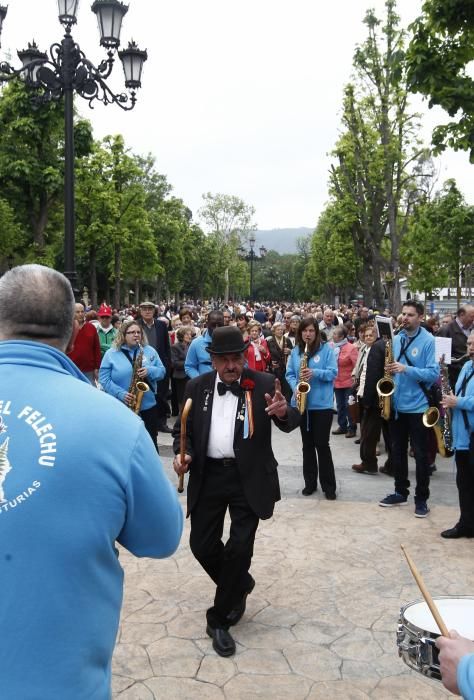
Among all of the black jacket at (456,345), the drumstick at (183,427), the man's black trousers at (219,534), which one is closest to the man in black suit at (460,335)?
the black jacket at (456,345)

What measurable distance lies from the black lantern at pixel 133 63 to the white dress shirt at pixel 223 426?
727cm

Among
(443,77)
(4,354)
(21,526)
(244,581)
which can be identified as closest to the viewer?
(21,526)

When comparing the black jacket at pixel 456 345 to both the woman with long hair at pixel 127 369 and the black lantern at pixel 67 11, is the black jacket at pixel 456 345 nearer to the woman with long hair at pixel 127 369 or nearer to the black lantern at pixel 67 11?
the woman with long hair at pixel 127 369

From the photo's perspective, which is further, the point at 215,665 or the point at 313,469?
the point at 313,469

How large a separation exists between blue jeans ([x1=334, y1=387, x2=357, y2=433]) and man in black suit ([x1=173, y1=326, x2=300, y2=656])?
640 centimetres

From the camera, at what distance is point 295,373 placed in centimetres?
732

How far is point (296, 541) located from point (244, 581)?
5.62 ft

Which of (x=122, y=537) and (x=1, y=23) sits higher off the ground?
(x=1, y=23)

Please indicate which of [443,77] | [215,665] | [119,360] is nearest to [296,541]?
[215,665]

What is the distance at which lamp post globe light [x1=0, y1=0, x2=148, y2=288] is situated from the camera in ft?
29.1

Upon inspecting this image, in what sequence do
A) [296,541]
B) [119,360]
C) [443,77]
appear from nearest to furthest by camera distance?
[296,541], [119,360], [443,77]

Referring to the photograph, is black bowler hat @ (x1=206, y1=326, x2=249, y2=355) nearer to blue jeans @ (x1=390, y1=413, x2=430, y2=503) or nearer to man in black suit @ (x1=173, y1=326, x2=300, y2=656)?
man in black suit @ (x1=173, y1=326, x2=300, y2=656)

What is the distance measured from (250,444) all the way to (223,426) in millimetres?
212

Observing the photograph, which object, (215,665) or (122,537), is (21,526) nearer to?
(122,537)
